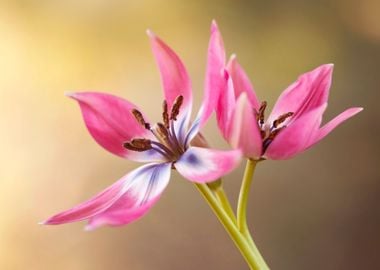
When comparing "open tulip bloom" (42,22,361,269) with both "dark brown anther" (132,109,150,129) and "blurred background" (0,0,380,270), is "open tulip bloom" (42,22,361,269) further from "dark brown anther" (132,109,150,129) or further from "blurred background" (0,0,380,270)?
"blurred background" (0,0,380,270)

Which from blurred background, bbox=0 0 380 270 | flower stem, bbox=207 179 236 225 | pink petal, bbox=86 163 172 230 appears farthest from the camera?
blurred background, bbox=0 0 380 270

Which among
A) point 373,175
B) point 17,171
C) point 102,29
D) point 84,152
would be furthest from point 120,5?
point 373,175

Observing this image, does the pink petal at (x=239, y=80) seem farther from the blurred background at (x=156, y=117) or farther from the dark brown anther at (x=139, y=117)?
the blurred background at (x=156, y=117)

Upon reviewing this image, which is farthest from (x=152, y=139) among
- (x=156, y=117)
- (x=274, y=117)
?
(x=156, y=117)

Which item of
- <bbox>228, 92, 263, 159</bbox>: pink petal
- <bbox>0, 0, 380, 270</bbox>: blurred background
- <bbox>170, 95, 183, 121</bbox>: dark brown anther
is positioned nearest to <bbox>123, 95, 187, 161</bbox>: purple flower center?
<bbox>170, 95, 183, 121</bbox>: dark brown anther

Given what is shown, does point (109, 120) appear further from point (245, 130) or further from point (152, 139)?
point (245, 130)

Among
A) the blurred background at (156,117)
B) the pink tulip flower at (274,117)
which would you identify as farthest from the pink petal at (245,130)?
the blurred background at (156,117)
